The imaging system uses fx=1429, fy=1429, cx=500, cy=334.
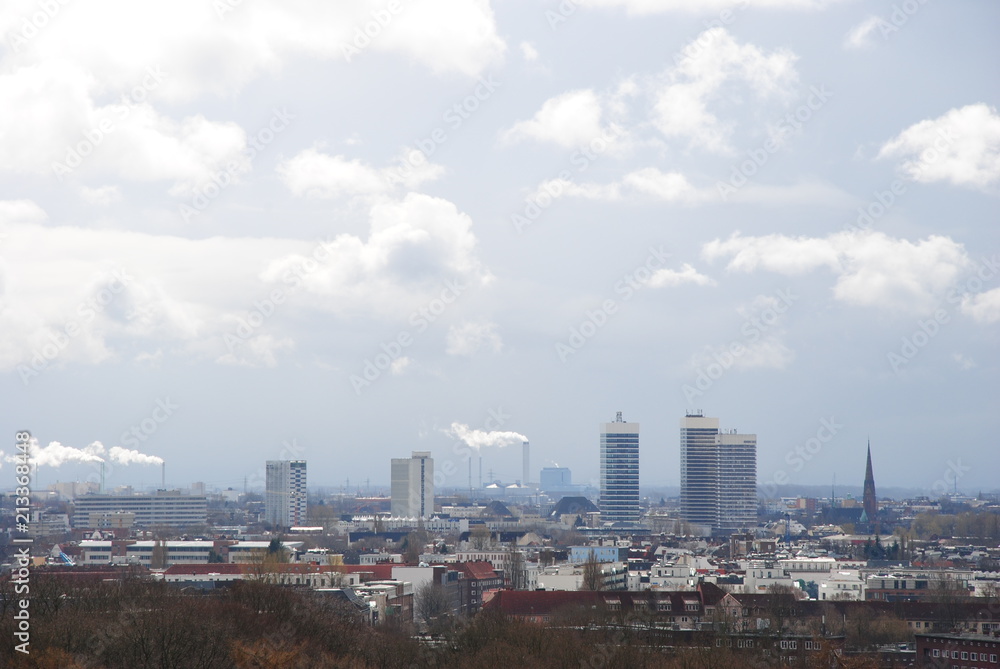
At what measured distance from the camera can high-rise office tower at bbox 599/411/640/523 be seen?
168125mm

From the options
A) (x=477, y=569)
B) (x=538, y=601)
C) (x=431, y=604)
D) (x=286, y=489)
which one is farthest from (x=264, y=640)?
(x=286, y=489)

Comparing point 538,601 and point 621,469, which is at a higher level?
point 621,469

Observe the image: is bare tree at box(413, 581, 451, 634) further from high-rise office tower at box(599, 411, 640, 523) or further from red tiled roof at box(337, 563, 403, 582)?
Answer: high-rise office tower at box(599, 411, 640, 523)

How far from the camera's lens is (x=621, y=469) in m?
170

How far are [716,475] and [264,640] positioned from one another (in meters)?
137

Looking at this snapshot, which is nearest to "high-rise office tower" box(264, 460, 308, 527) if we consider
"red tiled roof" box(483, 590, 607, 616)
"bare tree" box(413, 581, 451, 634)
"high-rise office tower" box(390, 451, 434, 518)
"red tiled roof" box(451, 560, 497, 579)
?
"high-rise office tower" box(390, 451, 434, 518)

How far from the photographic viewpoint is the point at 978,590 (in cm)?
7369

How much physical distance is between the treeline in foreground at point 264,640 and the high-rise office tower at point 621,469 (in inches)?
4755

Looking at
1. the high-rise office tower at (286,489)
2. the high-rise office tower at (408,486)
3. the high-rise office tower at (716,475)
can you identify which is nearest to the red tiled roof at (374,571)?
the high-rise office tower at (716,475)

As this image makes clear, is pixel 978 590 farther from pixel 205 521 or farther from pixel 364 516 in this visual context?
pixel 364 516

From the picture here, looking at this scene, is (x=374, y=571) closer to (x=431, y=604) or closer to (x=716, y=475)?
(x=431, y=604)

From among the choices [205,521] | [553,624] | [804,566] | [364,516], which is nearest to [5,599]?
[553,624]

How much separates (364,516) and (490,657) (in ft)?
523

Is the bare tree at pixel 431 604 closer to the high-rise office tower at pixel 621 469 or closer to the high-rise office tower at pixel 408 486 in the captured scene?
the high-rise office tower at pixel 621 469
